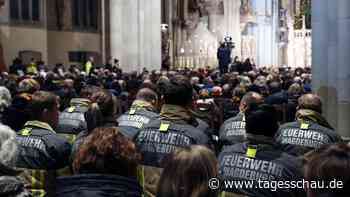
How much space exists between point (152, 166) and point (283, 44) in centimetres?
4297

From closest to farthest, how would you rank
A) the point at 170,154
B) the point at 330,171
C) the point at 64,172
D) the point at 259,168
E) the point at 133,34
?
the point at 330,171 → the point at 170,154 → the point at 259,168 → the point at 64,172 → the point at 133,34

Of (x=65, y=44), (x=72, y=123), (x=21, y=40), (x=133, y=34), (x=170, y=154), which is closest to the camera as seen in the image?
(x=170, y=154)

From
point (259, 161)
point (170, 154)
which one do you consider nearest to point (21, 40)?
point (259, 161)

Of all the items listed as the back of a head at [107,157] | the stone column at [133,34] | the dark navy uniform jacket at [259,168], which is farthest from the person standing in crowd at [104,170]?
the stone column at [133,34]

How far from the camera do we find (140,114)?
301 inches

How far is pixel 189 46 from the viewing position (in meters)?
38.7

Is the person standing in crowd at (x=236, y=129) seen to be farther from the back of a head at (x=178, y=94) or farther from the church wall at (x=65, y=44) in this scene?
the church wall at (x=65, y=44)

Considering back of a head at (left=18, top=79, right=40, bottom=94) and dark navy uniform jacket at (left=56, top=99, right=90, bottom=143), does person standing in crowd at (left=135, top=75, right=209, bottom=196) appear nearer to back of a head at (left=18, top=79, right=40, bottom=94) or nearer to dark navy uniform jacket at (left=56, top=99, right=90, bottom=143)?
dark navy uniform jacket at (left=56, top=99, right=90, bottom=143)

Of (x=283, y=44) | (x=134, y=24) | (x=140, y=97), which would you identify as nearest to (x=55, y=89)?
(x=140, y=97)

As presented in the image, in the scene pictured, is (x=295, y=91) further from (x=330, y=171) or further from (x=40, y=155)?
(x=330, y=171)

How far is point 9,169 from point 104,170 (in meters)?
0.59

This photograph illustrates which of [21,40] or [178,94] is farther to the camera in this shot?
[21,40]

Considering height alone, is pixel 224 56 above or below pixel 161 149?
above

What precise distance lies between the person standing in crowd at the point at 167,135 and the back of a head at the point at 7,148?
1.80 m
